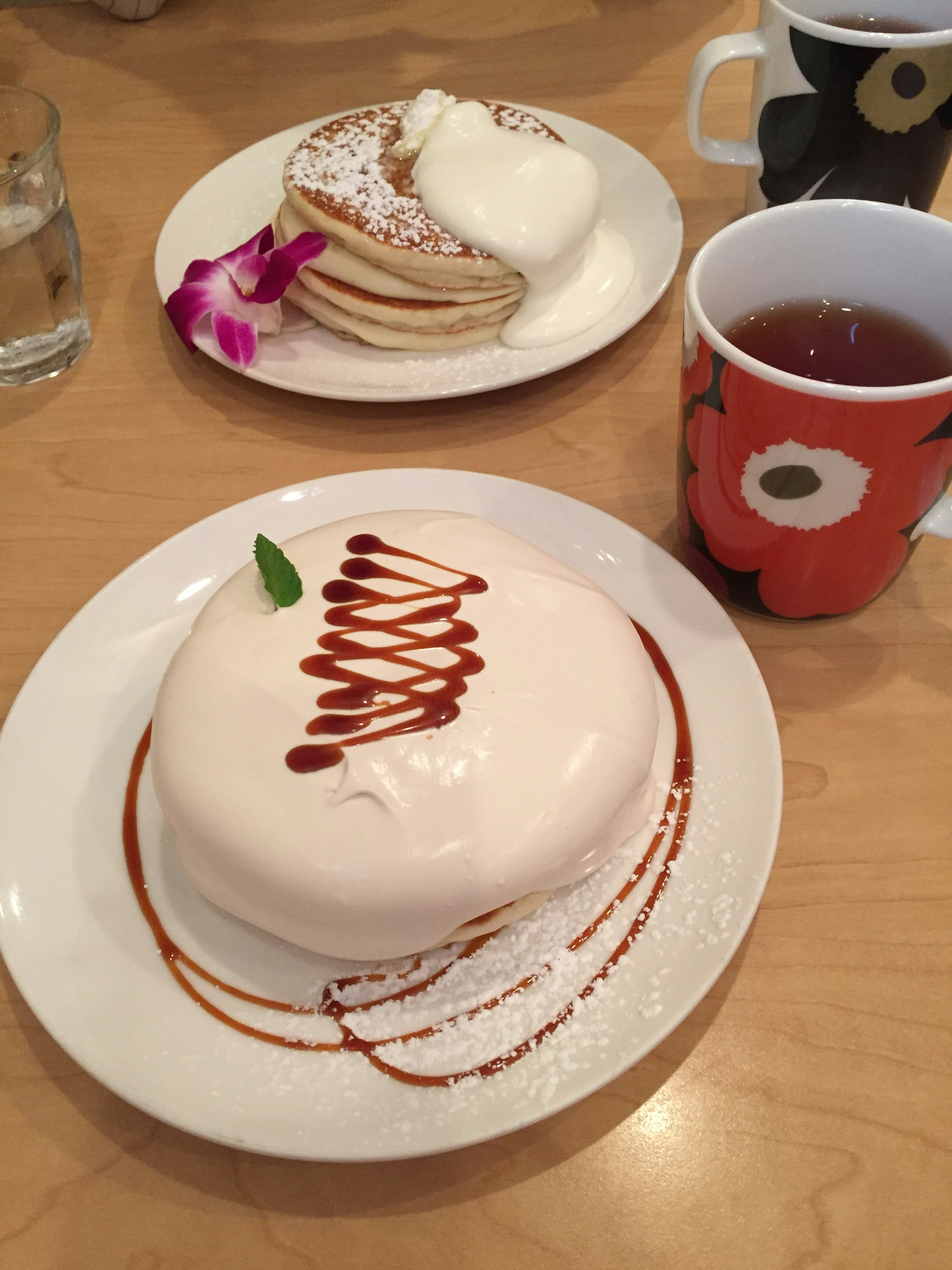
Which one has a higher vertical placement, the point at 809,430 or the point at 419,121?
the point at 419,121

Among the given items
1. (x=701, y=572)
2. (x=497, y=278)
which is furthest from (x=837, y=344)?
(x=497, y=278)

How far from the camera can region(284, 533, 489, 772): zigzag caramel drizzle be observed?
0.59 m

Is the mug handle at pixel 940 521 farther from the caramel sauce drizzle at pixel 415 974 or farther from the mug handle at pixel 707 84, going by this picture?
the mug handle at pixel 707 84

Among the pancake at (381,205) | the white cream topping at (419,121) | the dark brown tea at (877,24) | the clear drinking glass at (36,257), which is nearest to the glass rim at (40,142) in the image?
the clear drinking glass at (36,257)

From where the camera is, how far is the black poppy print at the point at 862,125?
89cm

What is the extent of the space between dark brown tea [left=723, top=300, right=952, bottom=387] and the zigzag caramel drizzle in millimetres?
328

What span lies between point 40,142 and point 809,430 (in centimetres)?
99

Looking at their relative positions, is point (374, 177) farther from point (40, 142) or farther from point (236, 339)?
point (40, 142)

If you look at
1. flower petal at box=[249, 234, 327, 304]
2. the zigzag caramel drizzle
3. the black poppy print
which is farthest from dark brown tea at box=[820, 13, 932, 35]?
the zigzag caramel drizzle

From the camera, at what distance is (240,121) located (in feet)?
4.72

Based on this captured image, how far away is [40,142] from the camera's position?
1.10 metres

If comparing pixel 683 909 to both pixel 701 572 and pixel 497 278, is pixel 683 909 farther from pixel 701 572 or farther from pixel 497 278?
pixel 497 278

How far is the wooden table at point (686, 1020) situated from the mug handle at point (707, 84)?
0.13 meters

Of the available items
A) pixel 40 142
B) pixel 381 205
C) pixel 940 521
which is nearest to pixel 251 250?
pixel 381 205
